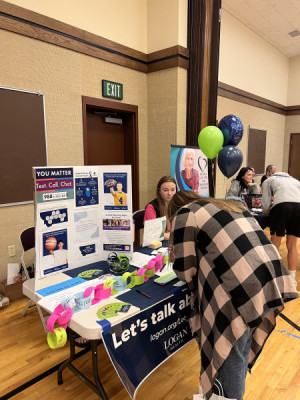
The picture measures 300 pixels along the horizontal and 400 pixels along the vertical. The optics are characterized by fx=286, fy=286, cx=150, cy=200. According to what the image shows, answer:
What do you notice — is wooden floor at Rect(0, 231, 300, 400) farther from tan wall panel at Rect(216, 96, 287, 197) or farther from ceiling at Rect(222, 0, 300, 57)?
ceiling at Rect(222, 0, 300, 57)

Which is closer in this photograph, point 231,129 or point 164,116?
point 231,129

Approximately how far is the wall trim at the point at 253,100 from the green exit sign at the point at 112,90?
7.54 feet

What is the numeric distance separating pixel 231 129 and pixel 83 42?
208 centimetres

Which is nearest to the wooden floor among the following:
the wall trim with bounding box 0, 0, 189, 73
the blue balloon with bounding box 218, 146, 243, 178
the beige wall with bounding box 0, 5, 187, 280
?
the beige wall with bounding box 0, 5, 187, 280

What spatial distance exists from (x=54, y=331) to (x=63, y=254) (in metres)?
0.61

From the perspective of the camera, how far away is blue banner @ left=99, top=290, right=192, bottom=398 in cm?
126

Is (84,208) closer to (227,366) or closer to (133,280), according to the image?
(133,280)

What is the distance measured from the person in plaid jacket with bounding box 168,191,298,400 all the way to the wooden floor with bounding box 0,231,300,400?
23.4 inches

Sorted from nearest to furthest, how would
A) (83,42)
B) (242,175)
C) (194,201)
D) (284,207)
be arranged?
(194,201), (284,207), (83,42), (242,175)

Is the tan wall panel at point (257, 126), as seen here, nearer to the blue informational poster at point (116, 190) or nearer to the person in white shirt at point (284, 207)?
the person in white shirt at point (284, 207)

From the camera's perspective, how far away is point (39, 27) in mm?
3045

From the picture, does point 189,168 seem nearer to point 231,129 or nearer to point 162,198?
point 231,129

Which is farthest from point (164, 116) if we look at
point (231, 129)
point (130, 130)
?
point (231, 129)

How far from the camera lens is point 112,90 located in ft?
12.7
